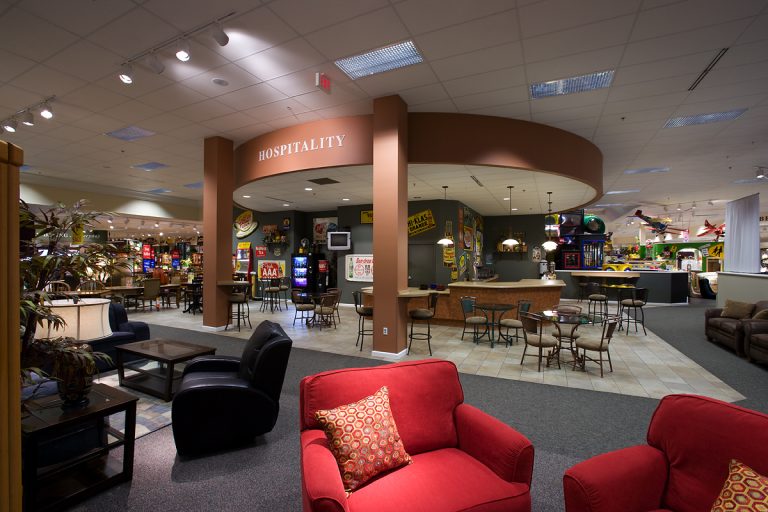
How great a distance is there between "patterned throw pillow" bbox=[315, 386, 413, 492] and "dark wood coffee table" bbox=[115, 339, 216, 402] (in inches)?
106

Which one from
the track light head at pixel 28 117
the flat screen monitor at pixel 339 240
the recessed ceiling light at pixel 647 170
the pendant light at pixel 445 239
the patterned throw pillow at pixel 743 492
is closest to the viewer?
the patterned throw pillow at pixel 743 492

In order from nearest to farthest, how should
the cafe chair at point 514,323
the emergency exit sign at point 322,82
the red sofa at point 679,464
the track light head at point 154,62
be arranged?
1. the red sofa at point 679,464
2. the track light head at point 154,62
3. the emergency exit sign at point 322,82
4. the cafe chair at point 514,323

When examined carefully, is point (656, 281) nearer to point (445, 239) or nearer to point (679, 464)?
point (445, 239)

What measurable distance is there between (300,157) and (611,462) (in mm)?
5719

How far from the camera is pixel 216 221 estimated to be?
705 cm

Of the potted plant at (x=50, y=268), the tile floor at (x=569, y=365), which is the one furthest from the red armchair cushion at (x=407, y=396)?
the tile floor at (x=569, y=365)

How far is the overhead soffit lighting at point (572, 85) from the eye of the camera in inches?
180

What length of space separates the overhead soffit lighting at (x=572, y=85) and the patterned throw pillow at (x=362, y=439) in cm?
462

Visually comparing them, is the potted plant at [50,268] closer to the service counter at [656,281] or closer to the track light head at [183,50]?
the track light head at [183,50]

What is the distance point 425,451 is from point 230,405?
1.62 m

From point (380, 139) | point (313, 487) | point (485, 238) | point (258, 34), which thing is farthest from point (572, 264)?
point (313, 487)

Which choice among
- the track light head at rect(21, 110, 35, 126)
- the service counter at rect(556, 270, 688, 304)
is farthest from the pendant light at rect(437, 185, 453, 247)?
the track light head at rect(21, 110, 35, 126)

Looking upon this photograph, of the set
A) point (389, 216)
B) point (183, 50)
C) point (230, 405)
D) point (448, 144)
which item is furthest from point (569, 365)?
point (183, 50)

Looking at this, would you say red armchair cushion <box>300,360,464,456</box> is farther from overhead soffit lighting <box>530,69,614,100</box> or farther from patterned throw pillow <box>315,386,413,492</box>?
overhead soffit lighting <box>530,69,614,100</box>
